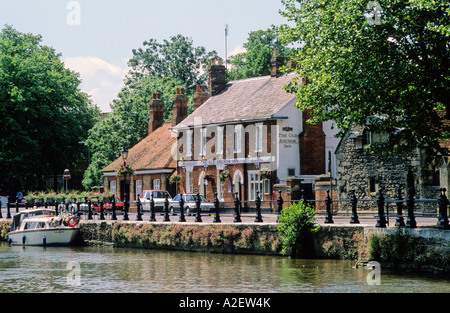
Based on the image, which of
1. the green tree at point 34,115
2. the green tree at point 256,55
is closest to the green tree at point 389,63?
the green tree at point 34,115

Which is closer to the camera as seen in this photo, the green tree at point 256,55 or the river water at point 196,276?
the river water at point 196,276

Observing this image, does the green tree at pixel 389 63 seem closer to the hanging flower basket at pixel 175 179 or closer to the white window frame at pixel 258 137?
the white window frame at pixel 258 137

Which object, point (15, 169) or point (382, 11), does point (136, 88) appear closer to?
point (15, 169)

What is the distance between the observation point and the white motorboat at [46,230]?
35.1m

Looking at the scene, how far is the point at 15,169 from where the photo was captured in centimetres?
5631

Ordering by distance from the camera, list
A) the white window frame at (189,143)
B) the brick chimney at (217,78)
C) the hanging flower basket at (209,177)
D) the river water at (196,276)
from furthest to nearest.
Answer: the brick chimney at (217,78) < the white window frame at (189,143) < the hanging flower basket at (209,177) < the river water at (196,276)

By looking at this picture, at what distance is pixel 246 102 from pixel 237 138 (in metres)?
2.83

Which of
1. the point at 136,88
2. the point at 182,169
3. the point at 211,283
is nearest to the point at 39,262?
the point at 211,283

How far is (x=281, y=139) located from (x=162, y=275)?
991 inches

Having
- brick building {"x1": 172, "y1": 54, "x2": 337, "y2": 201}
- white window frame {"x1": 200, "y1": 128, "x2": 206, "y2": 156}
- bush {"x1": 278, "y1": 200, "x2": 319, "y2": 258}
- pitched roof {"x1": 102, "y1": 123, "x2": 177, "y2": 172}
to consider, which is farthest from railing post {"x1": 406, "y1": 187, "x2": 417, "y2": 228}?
pitched roof {"x1": 102, "y1": 123, "x2": 177, "y2": 172}

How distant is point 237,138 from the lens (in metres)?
47.8

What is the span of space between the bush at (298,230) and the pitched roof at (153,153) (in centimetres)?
3044

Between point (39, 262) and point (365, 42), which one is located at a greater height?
point (365, 42)

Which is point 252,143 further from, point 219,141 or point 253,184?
point 219,141
